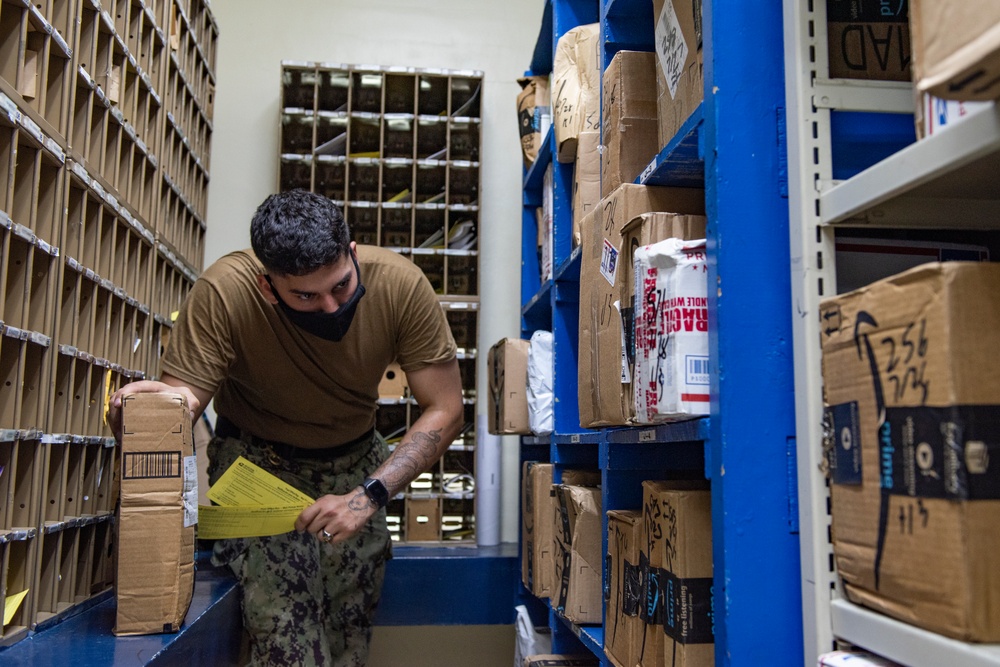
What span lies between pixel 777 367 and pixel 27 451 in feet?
5.42

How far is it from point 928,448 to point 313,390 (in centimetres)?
181

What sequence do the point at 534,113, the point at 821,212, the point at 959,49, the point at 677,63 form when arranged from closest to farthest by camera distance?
1. the point at 959,49
2. the point at 821,212
3. the point at 677,63
4. the point at 534,113

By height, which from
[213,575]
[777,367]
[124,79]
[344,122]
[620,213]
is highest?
[344,122]

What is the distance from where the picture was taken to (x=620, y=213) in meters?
1.74

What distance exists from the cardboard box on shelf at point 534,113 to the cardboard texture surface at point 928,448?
2.29m

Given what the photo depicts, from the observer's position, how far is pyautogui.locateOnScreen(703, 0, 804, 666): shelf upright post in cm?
130

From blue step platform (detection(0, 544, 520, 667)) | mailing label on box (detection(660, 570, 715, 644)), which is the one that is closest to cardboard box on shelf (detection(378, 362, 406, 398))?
blue step platform (detection(0, 544, 520, 667))

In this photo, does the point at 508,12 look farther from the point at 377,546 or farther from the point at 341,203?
the point at 377,546

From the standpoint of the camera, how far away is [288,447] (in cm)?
254

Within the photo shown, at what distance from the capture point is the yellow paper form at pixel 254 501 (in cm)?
218

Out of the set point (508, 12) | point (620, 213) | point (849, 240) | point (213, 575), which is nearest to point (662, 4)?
point (620, 213)

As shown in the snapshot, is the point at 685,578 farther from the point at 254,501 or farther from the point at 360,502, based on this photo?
the point at 254,501

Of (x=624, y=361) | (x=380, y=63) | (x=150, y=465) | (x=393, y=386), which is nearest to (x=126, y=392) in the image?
(x=150, y=465)

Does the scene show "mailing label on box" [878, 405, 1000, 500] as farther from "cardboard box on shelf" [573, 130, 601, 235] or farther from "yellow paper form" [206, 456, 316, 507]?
"yellow paper form" [206, 456, 316, 507]
